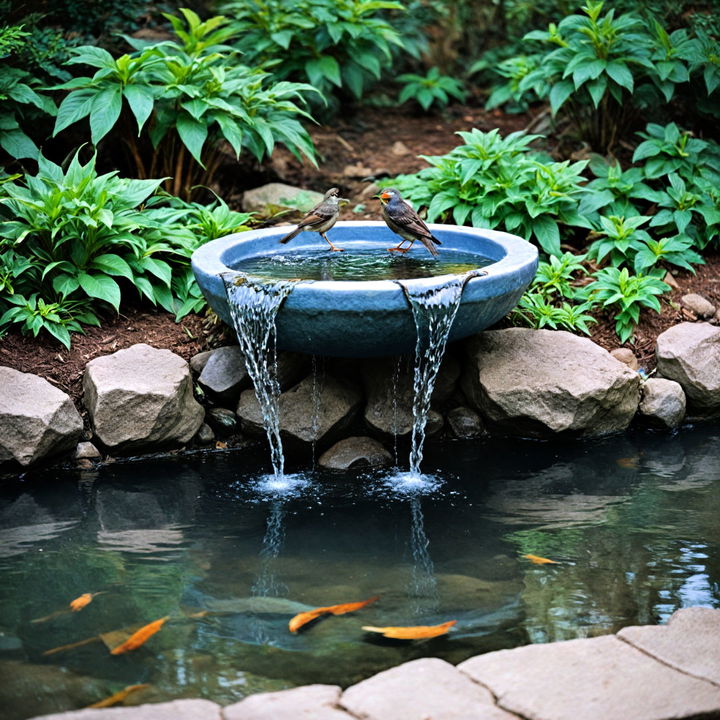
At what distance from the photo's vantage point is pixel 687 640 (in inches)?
116

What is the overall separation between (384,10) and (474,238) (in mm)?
4267

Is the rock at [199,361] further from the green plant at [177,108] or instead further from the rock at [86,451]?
the green plant at [177,108]

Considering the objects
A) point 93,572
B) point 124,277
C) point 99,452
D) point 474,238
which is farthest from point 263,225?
point 93,572

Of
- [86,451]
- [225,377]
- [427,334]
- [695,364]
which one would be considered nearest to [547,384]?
[427,334]

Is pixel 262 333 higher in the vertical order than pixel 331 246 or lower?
lower

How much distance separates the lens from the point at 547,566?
372 cm

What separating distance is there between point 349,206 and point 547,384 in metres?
2.58

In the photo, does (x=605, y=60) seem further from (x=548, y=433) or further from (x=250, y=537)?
(x=250, y=537)

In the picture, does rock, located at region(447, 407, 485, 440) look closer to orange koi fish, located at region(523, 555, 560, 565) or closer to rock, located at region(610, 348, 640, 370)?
rock, located at region(610, 348, 640, 370)

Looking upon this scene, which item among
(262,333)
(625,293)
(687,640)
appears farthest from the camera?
(625,293)

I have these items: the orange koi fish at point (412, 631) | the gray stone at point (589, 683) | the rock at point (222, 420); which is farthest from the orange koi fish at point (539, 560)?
the rock at point (222, 420)

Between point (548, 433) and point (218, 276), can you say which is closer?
point (218, 276)

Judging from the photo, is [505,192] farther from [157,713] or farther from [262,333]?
[157,713]

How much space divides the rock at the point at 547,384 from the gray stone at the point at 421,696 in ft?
7.82
